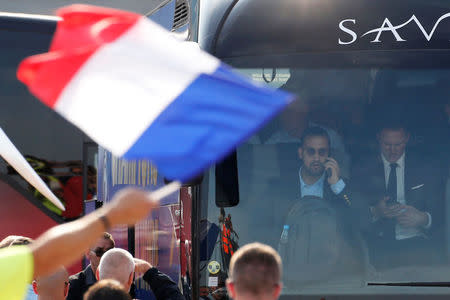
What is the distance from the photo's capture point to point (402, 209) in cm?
Answer: 612

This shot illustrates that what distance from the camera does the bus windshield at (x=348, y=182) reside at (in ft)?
20.0

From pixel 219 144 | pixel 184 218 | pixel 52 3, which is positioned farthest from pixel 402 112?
pixel 52 3

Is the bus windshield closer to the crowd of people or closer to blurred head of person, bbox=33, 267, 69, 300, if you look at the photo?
blurred head of person, bbox=33, 267, 69, 300

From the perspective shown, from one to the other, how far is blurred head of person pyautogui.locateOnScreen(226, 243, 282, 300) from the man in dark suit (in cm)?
290

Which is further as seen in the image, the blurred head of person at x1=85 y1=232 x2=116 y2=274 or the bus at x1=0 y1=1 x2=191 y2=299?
the bus at x1=0 y1=1 x2=191 y2=299

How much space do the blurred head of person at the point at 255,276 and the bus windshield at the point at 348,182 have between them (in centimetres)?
285

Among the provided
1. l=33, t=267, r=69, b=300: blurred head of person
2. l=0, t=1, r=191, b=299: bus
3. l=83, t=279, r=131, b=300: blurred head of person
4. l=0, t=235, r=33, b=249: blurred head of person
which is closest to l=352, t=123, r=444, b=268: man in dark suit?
l=33, t=267, r=69, b=300: blurred head of person

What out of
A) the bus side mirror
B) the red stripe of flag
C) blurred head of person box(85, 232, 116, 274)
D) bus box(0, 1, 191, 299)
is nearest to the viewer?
the red stripe of flag

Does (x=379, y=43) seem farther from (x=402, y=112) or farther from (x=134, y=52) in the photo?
(x=134, y=52)

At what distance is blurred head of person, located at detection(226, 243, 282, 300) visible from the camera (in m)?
3.16

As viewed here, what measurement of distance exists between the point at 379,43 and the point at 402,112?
1.47 feet

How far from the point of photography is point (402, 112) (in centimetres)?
619

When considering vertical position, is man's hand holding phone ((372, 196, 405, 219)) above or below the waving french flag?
below

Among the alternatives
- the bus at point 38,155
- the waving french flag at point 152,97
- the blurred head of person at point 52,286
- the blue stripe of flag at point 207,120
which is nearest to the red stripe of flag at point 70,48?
the waving french flag at point 152,97
